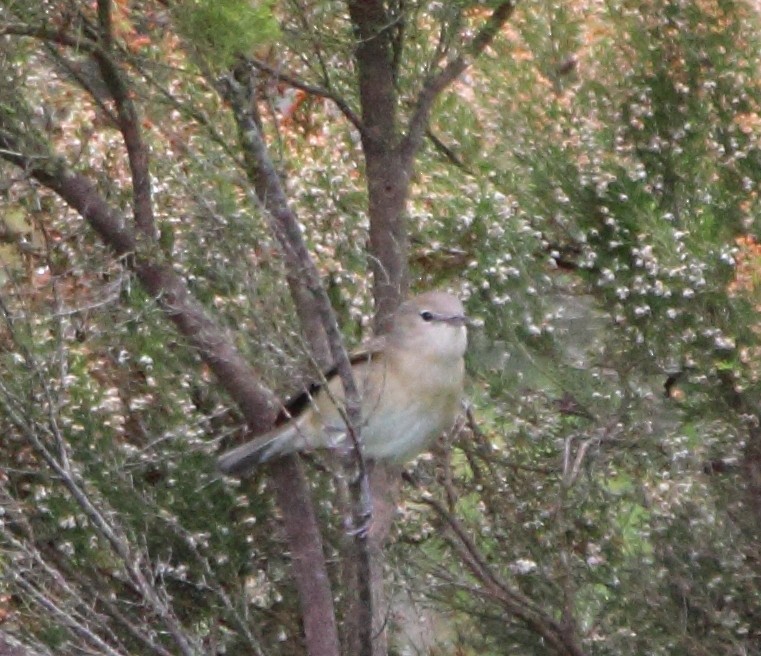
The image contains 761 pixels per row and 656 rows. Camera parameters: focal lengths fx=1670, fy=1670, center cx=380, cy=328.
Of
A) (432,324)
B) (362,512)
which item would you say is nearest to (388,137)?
(432,324)

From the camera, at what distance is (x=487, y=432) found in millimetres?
5809

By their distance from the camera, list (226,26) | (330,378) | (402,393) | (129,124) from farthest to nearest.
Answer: (402,393) < (330,378) < (129,124) < (226,26)

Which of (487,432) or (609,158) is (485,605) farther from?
(609,158)

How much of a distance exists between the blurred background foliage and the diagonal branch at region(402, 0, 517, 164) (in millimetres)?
89

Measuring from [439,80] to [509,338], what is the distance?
0.83 metres

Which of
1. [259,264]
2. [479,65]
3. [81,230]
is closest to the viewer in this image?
[259,264]

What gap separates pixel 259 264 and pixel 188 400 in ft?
2.54

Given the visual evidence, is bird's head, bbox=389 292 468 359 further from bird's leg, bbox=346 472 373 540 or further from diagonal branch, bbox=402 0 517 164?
bird's leg, bbox=346 472 373 540

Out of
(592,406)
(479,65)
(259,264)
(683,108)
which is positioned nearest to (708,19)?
(683,108)

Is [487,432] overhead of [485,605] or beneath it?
overhead

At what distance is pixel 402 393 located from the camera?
5371 millimetres

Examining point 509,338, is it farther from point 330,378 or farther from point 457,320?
point 330,378

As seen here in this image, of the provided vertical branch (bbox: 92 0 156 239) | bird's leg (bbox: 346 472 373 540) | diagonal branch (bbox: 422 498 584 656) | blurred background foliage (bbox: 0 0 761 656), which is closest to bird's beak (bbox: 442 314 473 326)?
blurred background foliage (bbox: 0 0 761 656)

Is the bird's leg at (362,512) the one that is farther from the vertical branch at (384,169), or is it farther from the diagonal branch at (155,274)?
the vertical branch at (384,169)
